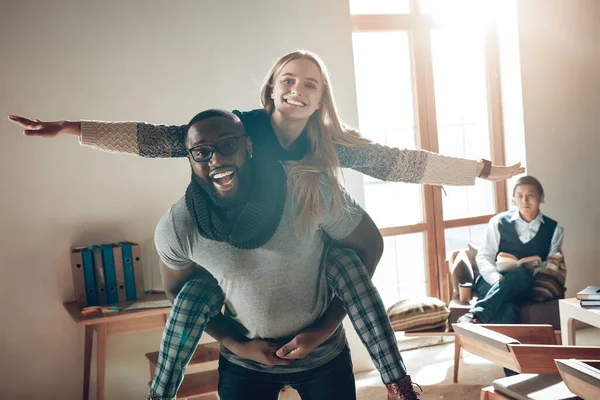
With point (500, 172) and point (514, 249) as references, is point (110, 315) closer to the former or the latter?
point (500, 172)

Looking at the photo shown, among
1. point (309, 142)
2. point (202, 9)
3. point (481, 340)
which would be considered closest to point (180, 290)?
point (309, 142)

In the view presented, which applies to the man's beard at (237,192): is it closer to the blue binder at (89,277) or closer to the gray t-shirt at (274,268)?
the gray t-shirt at (274,268)

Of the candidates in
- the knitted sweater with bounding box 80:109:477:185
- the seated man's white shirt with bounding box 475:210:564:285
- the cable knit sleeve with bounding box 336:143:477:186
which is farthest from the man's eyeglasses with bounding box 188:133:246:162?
the seated man's white shirt with bounding box 475:210:564:285

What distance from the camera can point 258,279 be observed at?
1511 millimetres

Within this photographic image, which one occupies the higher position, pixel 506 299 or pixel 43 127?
pixel 43 127

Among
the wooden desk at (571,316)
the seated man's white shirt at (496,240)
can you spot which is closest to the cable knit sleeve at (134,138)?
the wooden desk at (571,316)

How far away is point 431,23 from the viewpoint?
4.57 meters

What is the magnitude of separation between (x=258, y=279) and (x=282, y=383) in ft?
1.01

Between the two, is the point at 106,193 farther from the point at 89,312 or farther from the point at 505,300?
the point at 505,300

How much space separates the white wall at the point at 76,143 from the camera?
11.1 ft

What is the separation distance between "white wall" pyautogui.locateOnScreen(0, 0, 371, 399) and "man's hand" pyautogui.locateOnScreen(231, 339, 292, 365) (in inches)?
86.3

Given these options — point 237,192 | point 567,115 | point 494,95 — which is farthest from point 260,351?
point 567,115

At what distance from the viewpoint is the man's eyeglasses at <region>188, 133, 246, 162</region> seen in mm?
1465

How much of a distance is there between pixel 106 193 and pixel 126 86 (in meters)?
0.63
